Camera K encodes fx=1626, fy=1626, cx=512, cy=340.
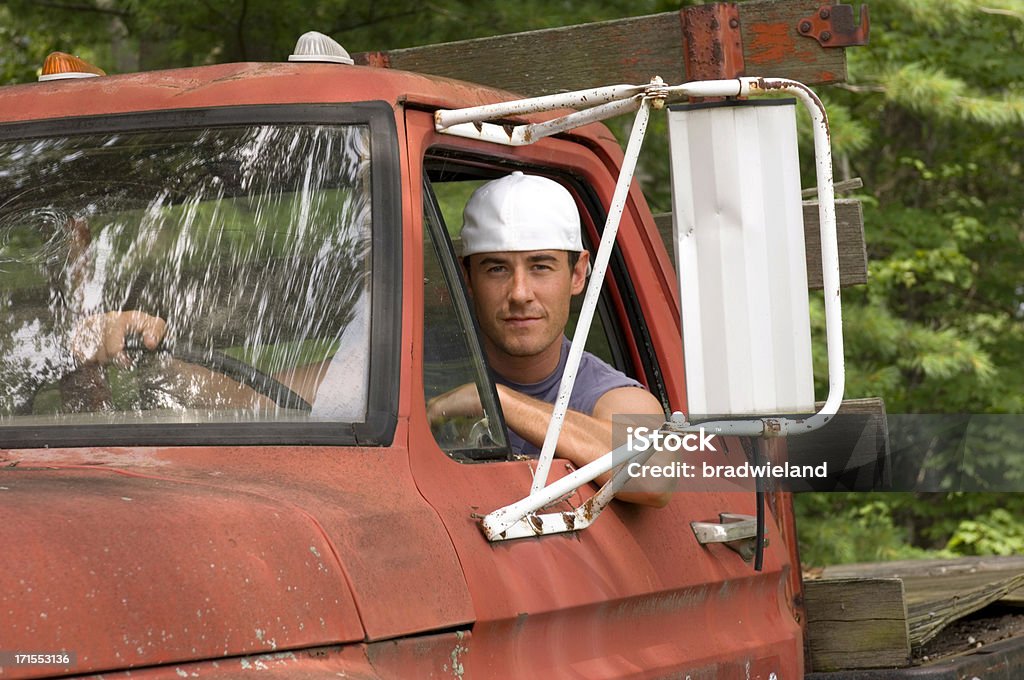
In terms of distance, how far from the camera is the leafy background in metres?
7.79

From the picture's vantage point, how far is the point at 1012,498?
13.5 metres

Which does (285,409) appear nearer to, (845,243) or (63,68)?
(63,68)

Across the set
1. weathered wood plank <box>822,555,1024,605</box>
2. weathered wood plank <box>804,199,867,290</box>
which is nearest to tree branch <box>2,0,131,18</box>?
weathered wood plank <box>822,555,1024,605</box>

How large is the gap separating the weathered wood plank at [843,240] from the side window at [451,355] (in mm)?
1801

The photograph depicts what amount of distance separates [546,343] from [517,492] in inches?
21.1

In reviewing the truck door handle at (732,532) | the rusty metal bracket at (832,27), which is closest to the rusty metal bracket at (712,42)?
the rusty metal bracket at (832,27)

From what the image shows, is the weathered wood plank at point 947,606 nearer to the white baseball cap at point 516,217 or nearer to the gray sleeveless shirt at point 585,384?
the gray sleeveless shirt at point 585,384

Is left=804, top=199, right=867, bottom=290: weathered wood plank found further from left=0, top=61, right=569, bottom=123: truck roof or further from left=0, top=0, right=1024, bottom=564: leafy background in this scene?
left=0, top=0, right=1024, bottom=564: leafy background

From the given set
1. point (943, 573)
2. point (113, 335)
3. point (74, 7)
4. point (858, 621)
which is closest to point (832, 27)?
point (858, 621)

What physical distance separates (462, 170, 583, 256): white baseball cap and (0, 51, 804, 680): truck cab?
7cm

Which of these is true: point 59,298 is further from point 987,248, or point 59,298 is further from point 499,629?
point 987,248

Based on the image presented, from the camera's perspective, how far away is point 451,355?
271 centimetres

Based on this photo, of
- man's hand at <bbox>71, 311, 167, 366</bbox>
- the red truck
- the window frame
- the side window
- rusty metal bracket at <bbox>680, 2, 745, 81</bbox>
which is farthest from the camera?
rusty metal bracket at <bbox>680, 2, 745, 81</bbox>

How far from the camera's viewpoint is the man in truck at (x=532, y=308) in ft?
9.61
